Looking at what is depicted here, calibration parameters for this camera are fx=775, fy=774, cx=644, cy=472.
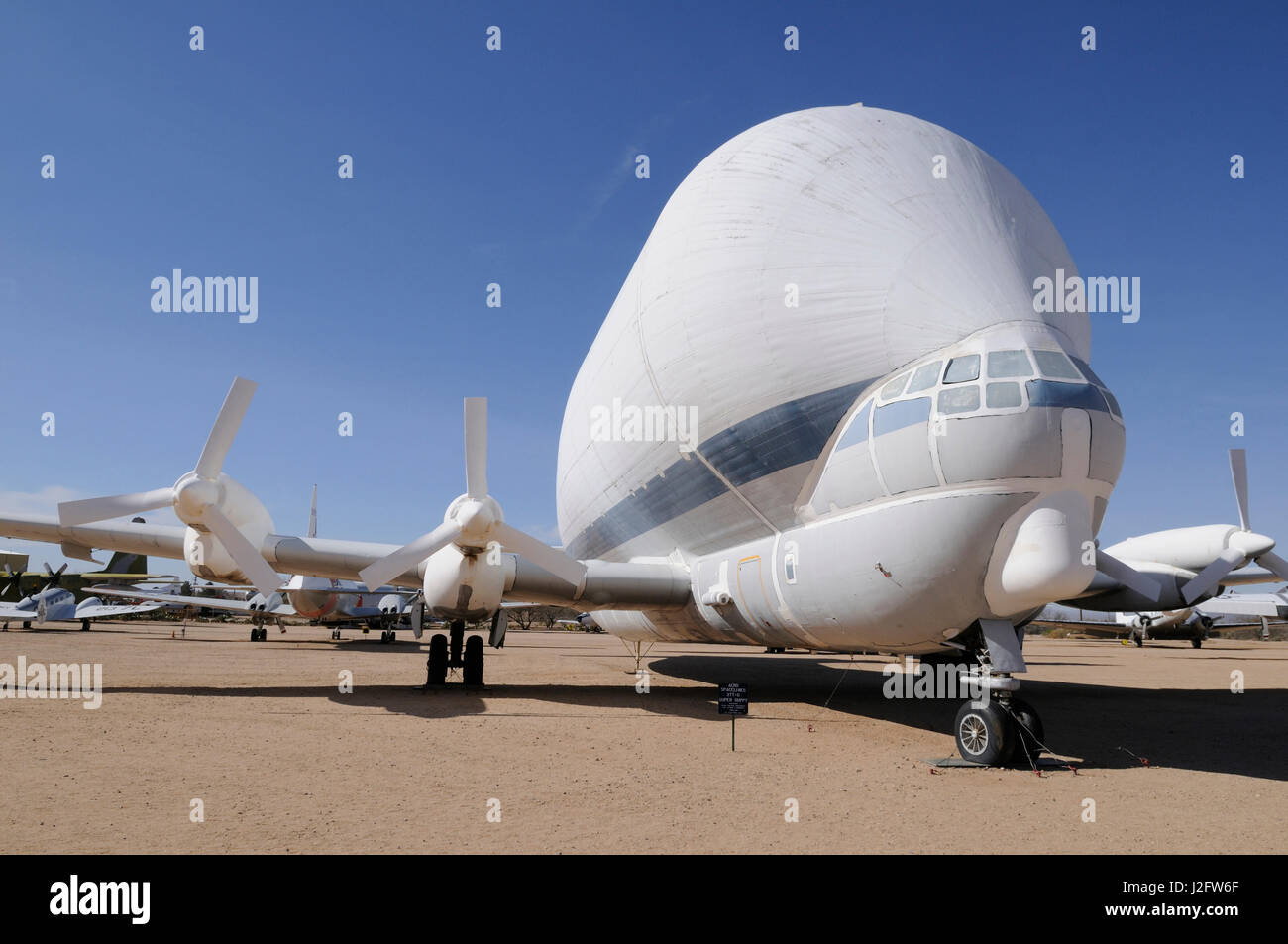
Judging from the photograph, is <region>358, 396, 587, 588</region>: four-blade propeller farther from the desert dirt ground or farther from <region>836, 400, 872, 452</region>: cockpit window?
<region>836, 400, 872, 452</region>: cockpit window

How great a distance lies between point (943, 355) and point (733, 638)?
25.6ft

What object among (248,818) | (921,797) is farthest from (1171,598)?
(248,818)

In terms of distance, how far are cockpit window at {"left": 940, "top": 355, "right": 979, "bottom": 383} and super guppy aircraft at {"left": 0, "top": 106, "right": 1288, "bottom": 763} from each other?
0.03 meters

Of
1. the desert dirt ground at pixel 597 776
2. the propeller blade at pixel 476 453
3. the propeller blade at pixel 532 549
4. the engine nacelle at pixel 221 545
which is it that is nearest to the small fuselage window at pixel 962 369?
the desert dirt ground at pixel 597 776

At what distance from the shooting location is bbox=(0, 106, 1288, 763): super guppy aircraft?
27.3 ft

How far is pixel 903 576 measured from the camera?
884cm

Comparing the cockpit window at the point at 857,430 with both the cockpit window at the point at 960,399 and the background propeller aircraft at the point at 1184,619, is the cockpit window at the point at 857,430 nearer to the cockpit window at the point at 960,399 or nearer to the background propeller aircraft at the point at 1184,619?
the cockpit window at the point at 960,399

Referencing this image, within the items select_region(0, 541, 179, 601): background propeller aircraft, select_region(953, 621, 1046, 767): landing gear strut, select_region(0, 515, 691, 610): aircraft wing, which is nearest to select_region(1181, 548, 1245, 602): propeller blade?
select_region(953, 621, 1046, 767): landing gear strut

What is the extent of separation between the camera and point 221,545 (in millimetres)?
13820

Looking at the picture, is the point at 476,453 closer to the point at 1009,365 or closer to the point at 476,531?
the point at 476,531

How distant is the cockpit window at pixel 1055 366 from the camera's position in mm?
8305

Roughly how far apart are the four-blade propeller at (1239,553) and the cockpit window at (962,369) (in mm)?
8884

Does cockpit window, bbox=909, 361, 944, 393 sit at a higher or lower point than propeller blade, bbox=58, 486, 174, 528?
higher

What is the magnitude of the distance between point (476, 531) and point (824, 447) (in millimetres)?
6033
